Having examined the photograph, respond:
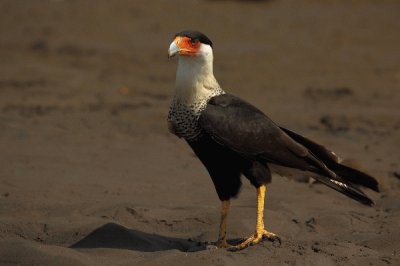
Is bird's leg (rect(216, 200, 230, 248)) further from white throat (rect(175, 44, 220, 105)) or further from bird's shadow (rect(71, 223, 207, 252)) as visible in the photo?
white throat (rect(175, 44, 220, 105))

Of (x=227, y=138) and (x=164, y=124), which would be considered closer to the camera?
(x=227, y=138)

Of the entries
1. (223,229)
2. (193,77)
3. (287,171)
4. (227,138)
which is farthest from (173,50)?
(223,229)

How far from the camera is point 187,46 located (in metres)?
5.73

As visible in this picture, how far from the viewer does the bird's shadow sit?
19.2 ft

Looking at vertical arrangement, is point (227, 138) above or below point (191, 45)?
below

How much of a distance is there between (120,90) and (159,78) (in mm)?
1142

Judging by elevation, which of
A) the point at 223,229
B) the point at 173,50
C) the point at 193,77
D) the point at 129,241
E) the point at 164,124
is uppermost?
the point at 173,50

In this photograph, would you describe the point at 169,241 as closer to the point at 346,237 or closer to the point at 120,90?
the point at 346,237

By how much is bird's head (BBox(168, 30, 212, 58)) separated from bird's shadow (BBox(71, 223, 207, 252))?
4.46ft

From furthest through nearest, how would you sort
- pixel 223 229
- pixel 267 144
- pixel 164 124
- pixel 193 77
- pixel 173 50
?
1. pixel 164 124
2. pixel 223 229
3. pixel 267 144
4. pixel 193 77
5. pixel 173 50

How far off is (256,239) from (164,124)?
4.62 m

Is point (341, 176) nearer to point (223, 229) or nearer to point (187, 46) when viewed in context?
point (223, 229)

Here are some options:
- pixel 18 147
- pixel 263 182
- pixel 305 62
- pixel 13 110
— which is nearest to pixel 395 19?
pixel 305 62

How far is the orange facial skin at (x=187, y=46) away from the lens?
224 inches
